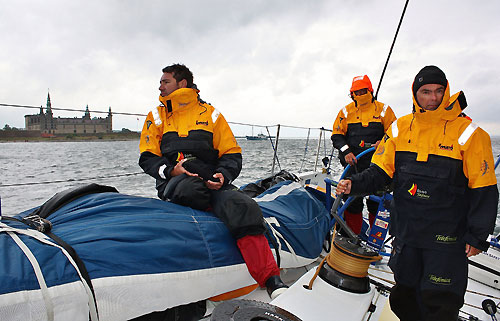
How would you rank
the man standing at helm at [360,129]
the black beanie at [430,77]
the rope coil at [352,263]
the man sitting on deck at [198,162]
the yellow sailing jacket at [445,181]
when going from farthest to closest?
the man standing at helm at [360,129] < the man sitting on deck at [198,162] < the rope coil at [352,263] < the black beanie at [430,77] < the yellow sailing jacket at [445,181]

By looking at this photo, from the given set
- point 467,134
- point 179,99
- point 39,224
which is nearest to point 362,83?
point 467,134

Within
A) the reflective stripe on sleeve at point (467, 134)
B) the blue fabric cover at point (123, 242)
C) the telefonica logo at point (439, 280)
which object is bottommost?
the telefonica logo at point (439, 280)

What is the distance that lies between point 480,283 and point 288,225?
4.84 feet

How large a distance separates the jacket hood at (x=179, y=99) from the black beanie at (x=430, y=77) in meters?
1.20

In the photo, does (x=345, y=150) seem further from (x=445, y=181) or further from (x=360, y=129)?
(x=445, y=181)

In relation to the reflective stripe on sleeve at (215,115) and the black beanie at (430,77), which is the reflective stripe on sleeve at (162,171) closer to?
the reflective stripe on sleeve at (215,115)

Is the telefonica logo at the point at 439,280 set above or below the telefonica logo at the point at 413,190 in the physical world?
below

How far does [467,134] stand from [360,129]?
1.51m

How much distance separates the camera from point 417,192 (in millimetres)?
1309

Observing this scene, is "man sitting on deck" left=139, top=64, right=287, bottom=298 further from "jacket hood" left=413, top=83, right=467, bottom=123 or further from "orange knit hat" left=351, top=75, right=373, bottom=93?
"orange knit hat" left=351, top=75, right=373, bottom=93

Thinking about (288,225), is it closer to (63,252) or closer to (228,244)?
(228,244)

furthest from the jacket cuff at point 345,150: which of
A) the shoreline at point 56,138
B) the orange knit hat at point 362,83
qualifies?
the shoreline at point 56,138

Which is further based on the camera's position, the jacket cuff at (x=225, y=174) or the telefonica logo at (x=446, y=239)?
the jacket cuff at (x=225, y=174)

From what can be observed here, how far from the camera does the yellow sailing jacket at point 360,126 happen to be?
2668 millimetres
